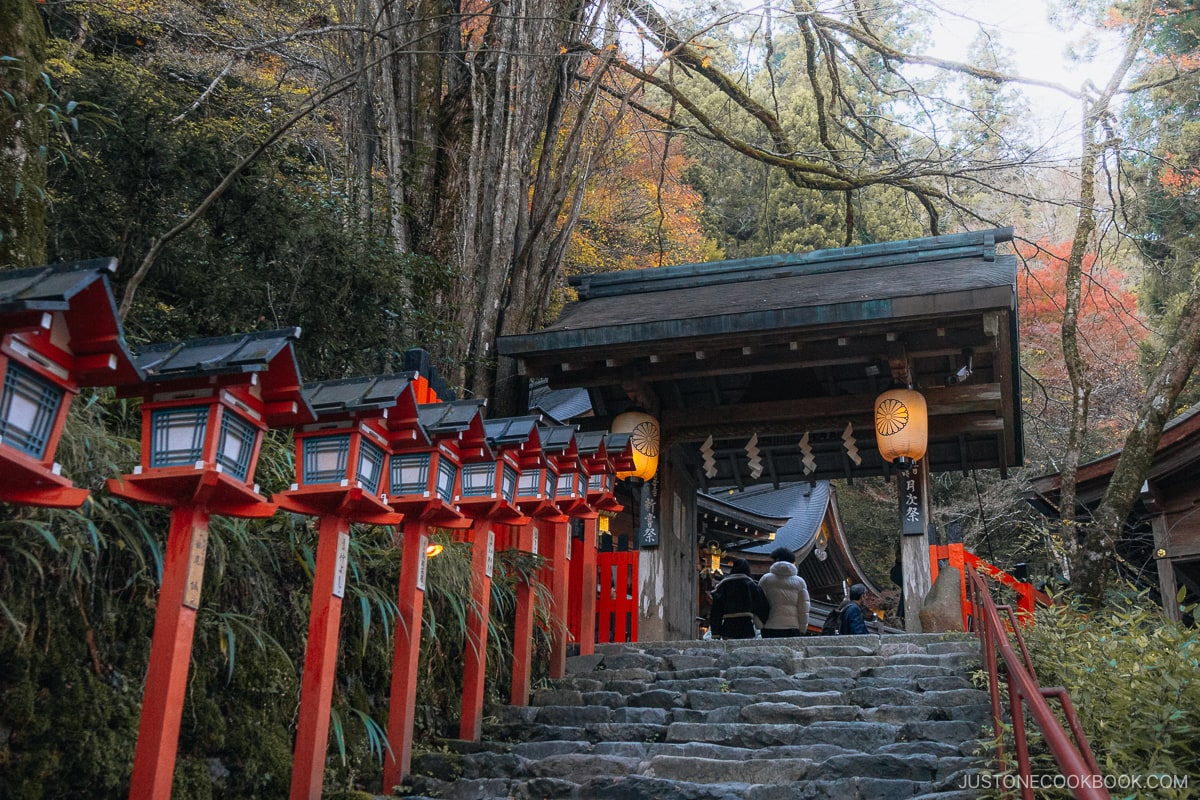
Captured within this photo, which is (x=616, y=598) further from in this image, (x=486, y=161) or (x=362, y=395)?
(x=362, y=395)

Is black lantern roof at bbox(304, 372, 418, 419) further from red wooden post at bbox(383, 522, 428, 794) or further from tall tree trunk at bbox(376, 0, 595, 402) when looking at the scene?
tall tree trunk at bbox(376, 0, 595, 402)

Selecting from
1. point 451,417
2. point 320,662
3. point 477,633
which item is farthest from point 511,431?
point 320,662

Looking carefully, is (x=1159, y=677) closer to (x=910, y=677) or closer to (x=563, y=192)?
(x=910, y=677)

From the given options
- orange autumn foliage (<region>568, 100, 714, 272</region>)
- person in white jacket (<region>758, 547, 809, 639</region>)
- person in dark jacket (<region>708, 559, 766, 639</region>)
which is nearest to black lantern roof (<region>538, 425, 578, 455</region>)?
person in dark jacket (<region>708, 559, 766, 639</region>)

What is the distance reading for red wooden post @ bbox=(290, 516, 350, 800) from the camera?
4602 mm

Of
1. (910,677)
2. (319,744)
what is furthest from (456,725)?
(910,677)

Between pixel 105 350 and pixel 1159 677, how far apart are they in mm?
4839

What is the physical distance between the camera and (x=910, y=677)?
22.9 ft

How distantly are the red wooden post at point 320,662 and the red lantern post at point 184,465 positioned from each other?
90 cm

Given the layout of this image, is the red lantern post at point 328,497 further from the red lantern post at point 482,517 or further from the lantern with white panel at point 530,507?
the lantern with white panel at point 530,507

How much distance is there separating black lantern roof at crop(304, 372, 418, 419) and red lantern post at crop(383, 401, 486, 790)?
0.20 meters

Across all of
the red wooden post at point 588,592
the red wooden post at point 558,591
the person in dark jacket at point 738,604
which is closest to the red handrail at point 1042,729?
the red wooden post at point 558,591

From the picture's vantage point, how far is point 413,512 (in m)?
5.61

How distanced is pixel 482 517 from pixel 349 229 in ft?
10.1
